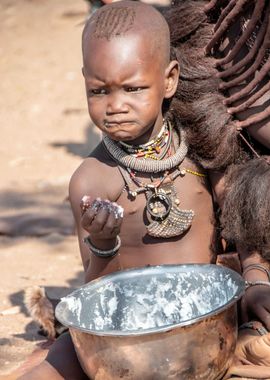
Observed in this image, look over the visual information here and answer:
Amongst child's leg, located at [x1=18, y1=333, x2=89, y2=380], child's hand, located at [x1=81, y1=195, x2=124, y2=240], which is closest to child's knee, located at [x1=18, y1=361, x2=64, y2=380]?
child's leg, located at [x1=18, y1=333, x2=89, y2=380]

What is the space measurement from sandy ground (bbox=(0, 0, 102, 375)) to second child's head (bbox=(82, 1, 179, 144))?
96 centimetres

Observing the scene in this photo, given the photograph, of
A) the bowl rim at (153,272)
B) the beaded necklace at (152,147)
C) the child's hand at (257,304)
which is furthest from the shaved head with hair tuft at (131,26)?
the child's hand at (257,304)

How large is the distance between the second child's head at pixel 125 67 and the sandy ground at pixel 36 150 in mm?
961

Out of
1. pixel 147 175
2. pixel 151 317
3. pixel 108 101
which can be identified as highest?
pixel 108 101

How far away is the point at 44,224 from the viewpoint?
4.93 m

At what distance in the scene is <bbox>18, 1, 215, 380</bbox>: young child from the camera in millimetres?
2854

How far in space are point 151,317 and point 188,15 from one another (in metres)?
0.95

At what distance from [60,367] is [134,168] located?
2.10 ft

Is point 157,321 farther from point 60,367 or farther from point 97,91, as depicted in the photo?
point 97,91

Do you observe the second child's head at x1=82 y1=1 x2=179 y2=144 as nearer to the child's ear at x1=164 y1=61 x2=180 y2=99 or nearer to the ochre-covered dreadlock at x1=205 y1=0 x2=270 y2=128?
the child's ear at x1=164 y1=61 x2=180 y2=99

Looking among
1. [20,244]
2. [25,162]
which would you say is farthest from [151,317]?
[25,162]

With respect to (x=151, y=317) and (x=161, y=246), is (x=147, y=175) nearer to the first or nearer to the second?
(x=161, y=246)

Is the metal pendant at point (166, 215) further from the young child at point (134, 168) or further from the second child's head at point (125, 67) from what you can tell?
the second child's head at point (125, 67)

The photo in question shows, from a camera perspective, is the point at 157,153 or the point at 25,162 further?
the point at 25,162
